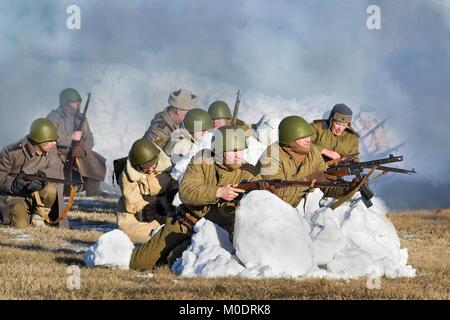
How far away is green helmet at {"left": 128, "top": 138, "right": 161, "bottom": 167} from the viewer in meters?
14.1

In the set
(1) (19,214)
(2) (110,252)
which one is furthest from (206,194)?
(1) (19,214)

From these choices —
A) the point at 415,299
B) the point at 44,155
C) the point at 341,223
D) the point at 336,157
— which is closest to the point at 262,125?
the point at 336,157

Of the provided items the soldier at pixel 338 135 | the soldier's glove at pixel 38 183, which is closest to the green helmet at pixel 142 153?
the soldier's glove at pixel 38 183

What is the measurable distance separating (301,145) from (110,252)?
225 cm

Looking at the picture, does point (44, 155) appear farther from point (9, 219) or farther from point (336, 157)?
point (336, 157)

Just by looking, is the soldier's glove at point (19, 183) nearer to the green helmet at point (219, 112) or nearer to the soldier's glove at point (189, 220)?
the green helmet at point (219, 112)

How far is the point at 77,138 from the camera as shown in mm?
20406

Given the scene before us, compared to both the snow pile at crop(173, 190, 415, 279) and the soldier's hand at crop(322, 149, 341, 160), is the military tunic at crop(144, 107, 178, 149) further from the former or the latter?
the snow pile at crop(173, 190, 415, 279)

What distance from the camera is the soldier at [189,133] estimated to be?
15836 mm

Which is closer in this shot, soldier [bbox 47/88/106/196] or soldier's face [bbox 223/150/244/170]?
soldier's face [bbox 223/150/244/170]

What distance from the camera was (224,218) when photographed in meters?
10.8

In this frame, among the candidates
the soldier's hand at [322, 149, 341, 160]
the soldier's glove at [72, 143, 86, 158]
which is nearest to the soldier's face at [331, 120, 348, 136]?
the soldier's hand at [322, 149, 341, 160]

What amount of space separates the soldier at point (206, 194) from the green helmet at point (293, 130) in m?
0.53

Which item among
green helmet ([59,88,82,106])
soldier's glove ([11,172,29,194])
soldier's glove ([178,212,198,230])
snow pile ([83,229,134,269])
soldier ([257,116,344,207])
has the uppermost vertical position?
green helmet ([59,88,82,106])
